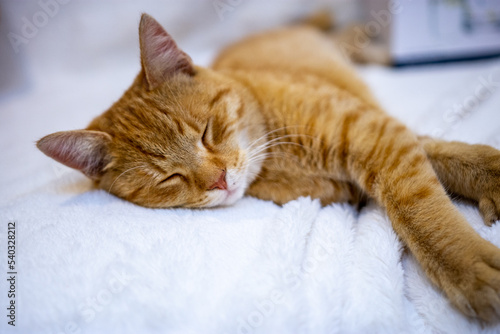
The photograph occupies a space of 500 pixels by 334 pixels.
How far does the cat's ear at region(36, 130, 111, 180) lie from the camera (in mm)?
1153

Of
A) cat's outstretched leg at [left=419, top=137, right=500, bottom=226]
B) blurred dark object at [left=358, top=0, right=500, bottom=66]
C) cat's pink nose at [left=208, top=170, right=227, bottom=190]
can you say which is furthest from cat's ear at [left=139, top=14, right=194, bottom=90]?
blurred dark object at [left=358, top=0, right=500, bottom=66]

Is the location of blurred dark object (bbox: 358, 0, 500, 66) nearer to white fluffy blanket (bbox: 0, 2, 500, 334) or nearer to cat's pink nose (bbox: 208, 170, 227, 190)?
white fluffy blanket (bbox: 0, 2, 500, 334)

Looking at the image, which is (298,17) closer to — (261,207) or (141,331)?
(261,207)

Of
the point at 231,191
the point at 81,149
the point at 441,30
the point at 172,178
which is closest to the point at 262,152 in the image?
the point at 231,191

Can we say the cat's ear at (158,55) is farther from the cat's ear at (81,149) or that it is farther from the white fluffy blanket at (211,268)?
the white fluffy blanket at (211,268)

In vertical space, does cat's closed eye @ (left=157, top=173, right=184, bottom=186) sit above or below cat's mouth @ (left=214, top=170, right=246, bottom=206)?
above

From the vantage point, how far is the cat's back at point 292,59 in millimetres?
1771

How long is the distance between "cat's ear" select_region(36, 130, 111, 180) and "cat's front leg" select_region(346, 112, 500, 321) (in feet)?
2.97

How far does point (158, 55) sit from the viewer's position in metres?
1.26

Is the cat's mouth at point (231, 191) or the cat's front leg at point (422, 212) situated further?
the cat's mouth at point (231, 191)

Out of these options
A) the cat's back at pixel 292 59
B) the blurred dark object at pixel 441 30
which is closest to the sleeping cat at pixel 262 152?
the cat's back at pixel 292 59

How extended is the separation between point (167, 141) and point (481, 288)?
1.03 metres

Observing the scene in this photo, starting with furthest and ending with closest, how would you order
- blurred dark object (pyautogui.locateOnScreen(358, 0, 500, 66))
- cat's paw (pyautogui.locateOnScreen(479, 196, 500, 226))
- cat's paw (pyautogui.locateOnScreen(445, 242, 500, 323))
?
1. blurred dark object (pyautogui.locateOnScreen(358, 0, 500, 66))
2. cat's paw (pyautogui.locateOnScreen(479, 196, 500, 226))
3. cat's paw (pyautogui.locateOnScreen(445, 242, 500, 323))

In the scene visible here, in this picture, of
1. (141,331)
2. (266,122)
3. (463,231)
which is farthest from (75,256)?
(463,231)
